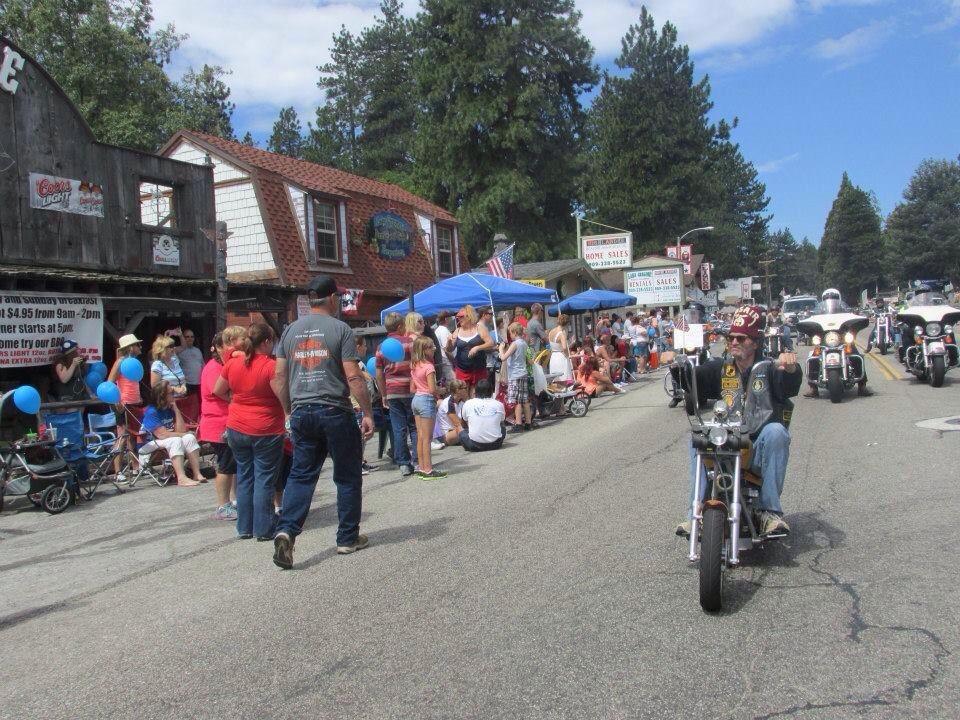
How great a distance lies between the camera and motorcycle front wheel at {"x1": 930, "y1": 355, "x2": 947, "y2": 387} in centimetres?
1502

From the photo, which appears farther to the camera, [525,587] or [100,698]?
[525,587]

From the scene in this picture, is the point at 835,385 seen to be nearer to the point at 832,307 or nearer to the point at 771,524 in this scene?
the point at 832,307

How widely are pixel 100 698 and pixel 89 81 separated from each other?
3399 cm

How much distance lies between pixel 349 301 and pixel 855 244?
3784 inches

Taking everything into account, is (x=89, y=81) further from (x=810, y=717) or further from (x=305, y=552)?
(x=810, y=717)

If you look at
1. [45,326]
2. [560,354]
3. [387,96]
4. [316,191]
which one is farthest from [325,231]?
[387,96]

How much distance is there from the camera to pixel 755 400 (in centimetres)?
539

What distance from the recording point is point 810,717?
3332 mm

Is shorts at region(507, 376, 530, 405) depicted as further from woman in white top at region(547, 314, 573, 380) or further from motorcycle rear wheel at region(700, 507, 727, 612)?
motorcycle rear wheel at region(700, 507, 727, 612)

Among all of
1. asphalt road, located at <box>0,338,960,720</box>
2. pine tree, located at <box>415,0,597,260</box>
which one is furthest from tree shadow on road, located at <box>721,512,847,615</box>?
pine tree, located at <box>415,0,597,260</box>

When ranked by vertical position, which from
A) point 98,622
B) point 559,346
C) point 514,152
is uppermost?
point 514,152

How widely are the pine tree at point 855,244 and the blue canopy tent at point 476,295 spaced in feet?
321

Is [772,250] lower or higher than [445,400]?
higher

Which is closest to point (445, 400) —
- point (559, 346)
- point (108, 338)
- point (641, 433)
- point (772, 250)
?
point (641, 433)
